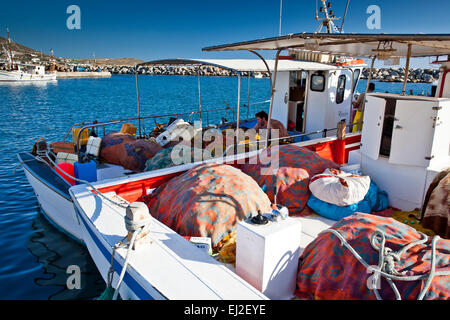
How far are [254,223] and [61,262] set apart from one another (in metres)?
5.83

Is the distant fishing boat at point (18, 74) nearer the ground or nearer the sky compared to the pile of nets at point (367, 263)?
nearer the sky

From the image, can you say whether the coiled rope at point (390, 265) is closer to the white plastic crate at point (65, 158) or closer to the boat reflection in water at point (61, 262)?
the boat reflection in water at point (61, 262)

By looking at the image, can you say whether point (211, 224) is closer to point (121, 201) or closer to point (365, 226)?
point (121, 201)

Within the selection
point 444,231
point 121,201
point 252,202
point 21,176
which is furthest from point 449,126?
point 21,176

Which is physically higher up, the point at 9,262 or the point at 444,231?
the point at 444,231

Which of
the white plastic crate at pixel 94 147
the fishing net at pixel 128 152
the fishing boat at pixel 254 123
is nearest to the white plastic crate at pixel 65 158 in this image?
the fishing boat at pixel 254 123

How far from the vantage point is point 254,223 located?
10.1ft

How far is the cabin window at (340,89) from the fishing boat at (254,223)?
5145 mm

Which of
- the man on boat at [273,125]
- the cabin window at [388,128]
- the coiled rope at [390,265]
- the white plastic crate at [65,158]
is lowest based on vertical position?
the white plastic crate at [65,158]

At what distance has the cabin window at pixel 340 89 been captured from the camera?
36.6ft

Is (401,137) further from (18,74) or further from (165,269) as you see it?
(18,74)
